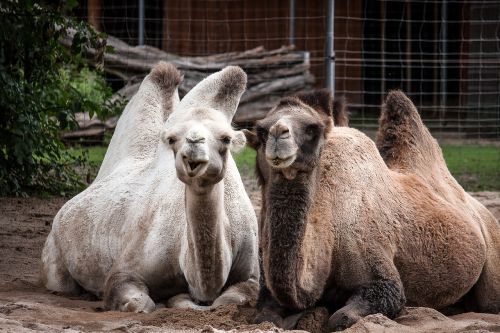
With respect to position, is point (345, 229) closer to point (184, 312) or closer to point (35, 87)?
point (184, 312)

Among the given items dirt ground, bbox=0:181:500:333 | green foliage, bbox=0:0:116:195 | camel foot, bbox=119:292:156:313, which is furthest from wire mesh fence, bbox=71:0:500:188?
camel foot, bbox=119:292:156:313

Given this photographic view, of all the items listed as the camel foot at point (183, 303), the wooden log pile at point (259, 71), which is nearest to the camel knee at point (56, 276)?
the camel foot at point (183, 303)

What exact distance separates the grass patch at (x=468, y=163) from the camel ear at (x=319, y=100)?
210 inches

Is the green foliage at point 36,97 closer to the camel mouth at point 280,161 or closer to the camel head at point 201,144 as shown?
the camel head at point 201,144

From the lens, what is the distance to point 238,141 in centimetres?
559

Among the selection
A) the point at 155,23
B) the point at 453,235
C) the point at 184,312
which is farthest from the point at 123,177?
the point at 155,23

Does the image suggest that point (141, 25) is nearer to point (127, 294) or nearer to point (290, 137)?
point (127, 294)

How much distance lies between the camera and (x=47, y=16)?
8.82 meters

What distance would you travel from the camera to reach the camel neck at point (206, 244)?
18.0 feet

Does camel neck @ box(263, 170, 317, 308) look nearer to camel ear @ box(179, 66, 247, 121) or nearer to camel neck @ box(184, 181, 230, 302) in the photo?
camel neck @ box(184, 181, 230, 302)

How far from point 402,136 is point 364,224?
113 centimetres

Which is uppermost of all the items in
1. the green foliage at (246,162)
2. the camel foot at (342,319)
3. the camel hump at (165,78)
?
the camel hump at (165,78)

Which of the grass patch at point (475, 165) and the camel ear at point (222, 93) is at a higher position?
the camel ear at point (222, 93)

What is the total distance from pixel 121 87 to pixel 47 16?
5.55 meters
